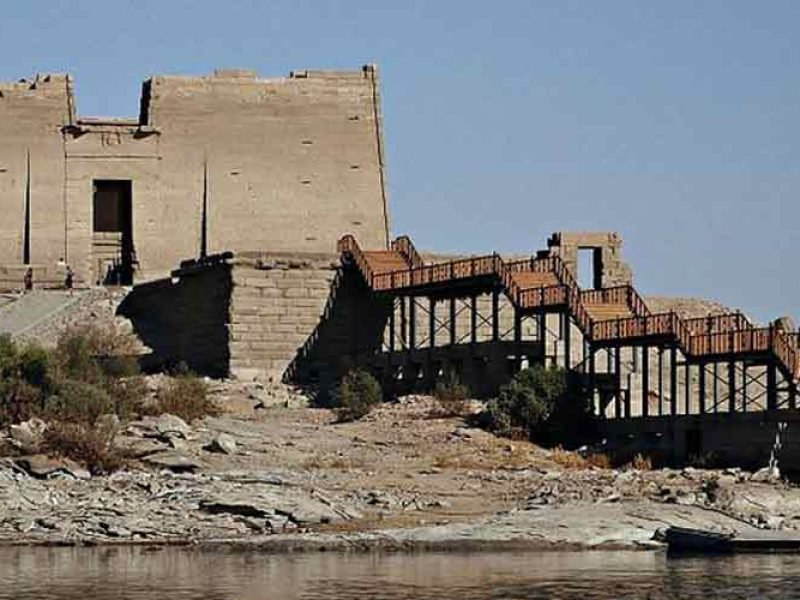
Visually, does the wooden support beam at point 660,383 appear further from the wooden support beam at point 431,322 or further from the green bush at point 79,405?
the green bush at point 79,405

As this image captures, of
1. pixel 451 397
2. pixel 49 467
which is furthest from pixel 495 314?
pixel 49 467

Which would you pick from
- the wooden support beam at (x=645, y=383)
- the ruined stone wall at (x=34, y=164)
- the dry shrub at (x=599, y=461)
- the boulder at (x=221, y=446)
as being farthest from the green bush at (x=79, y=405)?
the ruined stone wall at (x=34, y=164)

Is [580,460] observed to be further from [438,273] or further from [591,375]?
[438,273]

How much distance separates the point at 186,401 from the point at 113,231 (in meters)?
14.7

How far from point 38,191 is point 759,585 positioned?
1167 inches

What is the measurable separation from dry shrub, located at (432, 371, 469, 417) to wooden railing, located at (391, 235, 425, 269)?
16.7 ft

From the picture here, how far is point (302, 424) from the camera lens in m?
43.4

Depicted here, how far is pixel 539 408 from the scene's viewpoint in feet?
138

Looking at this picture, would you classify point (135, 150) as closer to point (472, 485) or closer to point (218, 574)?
point (472, 485)

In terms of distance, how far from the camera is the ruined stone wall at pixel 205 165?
55594 mm

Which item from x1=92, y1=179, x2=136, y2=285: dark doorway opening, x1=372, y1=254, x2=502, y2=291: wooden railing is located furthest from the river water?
x1=92, y1=179, x2=136, y2=285: dark doorway opening

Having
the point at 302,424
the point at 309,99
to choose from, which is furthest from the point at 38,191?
the point at 302,424

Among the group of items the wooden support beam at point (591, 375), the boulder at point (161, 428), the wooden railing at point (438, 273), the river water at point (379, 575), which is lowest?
the river water at point (379, 575)

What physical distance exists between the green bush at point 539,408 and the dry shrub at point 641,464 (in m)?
2.41
